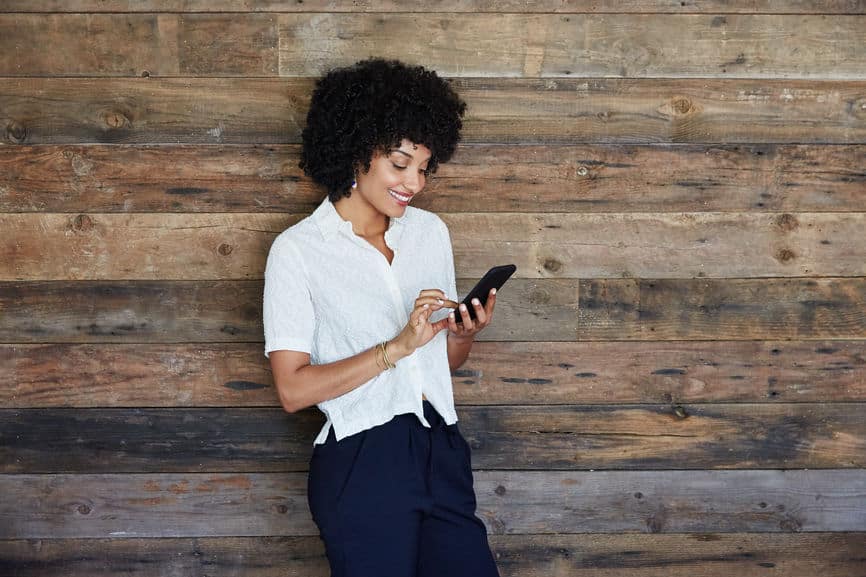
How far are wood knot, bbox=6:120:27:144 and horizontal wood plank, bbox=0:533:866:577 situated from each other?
104 centimetres

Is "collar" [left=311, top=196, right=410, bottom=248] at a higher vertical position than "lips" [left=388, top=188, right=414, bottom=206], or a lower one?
lower

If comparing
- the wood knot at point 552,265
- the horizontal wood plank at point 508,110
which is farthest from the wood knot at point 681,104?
the wood knot at point 552,265

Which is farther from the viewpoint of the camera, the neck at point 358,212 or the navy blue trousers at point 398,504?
the neck at point 358,212

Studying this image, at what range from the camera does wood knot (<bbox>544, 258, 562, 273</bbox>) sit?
6.30 ft

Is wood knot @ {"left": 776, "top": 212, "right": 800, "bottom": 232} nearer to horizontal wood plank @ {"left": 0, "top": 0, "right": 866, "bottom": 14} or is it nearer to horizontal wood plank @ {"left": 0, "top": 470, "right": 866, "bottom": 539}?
horizontal wood plank @ {"left": 0, "top": 0, "right": 866, "bottom": 14}

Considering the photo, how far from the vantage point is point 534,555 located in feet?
6.59

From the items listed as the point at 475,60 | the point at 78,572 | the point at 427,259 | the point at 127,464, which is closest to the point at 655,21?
the point at 475,60

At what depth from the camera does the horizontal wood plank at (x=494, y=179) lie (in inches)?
73.7

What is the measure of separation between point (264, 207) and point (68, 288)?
54 centimetres

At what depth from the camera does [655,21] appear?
1854mm

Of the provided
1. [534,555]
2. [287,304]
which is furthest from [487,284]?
[534,555]

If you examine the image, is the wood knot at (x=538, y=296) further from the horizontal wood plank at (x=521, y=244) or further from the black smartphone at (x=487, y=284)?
the black smartphone at (x=487, y=284)

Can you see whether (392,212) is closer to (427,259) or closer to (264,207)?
(427,259)

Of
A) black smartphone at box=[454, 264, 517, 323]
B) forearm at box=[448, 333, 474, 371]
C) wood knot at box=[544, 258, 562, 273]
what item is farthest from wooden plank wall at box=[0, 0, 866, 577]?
black smartphone at box=[454, 264, 517, 323]
